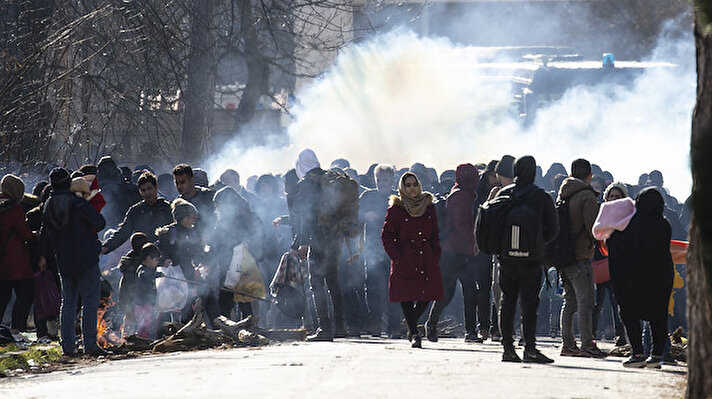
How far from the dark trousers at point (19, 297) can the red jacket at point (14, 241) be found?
0.13 metres

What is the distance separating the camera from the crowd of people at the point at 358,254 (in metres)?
10.9

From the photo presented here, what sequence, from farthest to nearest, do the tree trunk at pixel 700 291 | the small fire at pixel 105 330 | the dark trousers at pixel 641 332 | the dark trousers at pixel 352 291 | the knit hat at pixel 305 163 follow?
the dark trousers at pixel 352 291 < the knit hat at pixel 305 163 < the small fire at pixel 105 330 < the dark trousers at pixel 641 332 < the tree trunk at pixel 700 291

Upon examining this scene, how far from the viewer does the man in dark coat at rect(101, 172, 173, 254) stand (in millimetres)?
13109

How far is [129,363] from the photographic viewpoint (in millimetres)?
11469

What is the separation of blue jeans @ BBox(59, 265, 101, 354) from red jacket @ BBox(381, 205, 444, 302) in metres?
2.51

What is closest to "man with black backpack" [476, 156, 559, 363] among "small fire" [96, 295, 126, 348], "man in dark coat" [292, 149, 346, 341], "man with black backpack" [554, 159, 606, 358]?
"man with black backpack" [554, 159, 606, 358]

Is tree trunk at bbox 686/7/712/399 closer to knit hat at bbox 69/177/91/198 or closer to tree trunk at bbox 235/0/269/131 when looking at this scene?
knit hat at bbox 69/177/91/198

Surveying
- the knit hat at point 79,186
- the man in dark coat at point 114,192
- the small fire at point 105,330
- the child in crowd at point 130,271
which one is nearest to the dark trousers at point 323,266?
the child in crowd at point 130,271

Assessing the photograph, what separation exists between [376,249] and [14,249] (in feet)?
12.1

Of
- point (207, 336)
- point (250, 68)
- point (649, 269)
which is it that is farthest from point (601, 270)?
point (250, 68)

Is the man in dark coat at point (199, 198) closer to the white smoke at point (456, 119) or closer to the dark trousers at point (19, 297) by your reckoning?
the dark trousers at point (19, 297)

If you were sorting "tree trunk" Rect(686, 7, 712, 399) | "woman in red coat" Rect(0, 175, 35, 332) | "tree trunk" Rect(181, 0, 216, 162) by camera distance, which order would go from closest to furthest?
"tree trunk" Rect(686, 7, 712, 399) < "woman in red coat" Rect(0, 175, 35, 332) < "tree trunk" Rect(181, 0, 216, 162)

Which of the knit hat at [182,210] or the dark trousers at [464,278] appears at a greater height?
the knit hat at [182,210]

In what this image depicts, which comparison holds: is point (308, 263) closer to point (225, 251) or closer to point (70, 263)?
point (225, 251)
